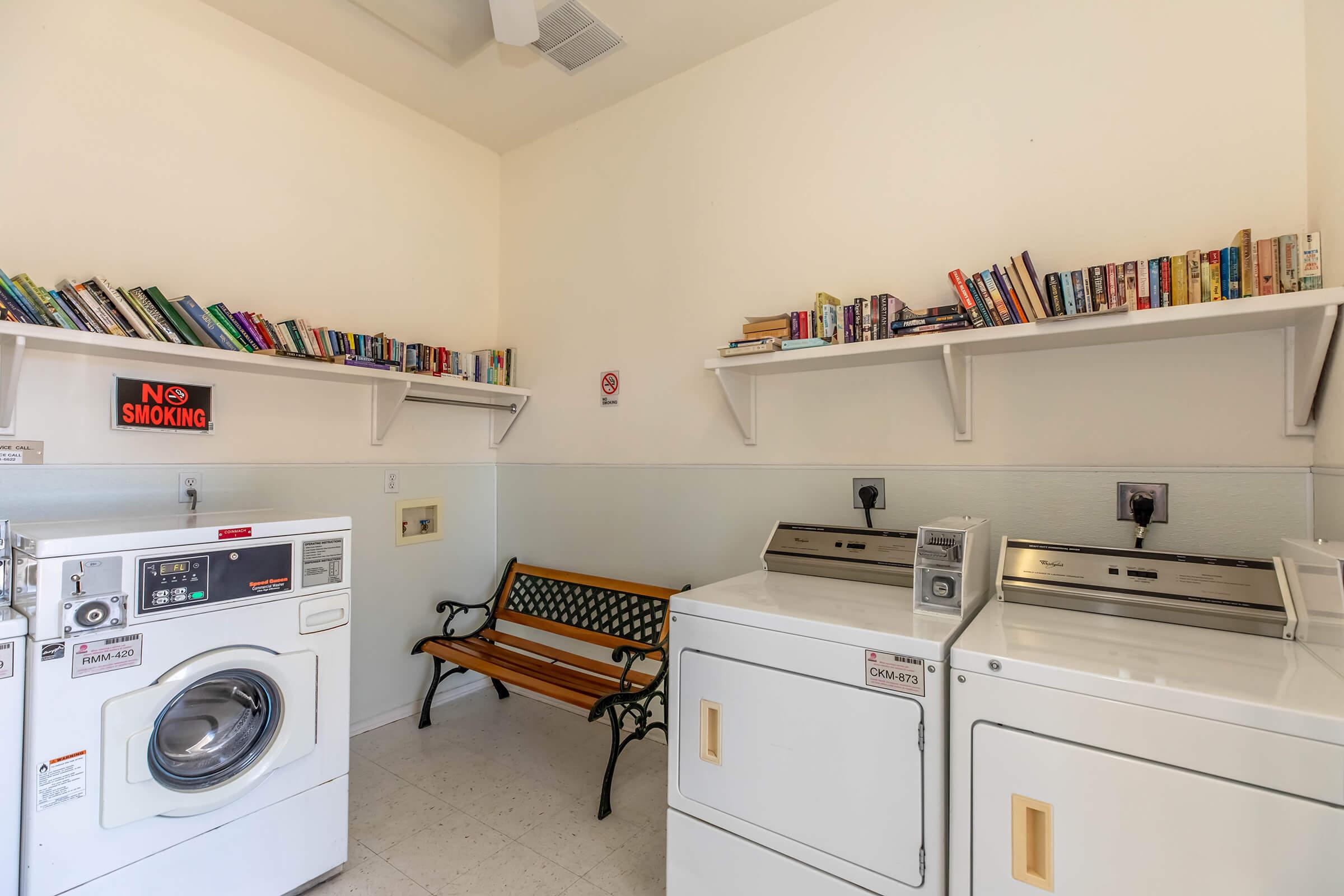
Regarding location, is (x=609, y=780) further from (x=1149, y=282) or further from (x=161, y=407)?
(x=1149, y=282)

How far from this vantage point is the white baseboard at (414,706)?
2877mm

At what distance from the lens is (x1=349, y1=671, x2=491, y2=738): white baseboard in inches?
113

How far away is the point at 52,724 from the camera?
1433 mm

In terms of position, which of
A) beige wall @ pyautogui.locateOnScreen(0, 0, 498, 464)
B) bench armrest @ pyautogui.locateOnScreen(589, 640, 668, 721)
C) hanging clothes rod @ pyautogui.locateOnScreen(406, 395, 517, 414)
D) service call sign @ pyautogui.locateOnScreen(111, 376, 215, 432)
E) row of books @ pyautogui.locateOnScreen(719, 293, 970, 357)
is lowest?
bench armrest @ pyautogui.locateOnScreen(589, 640, 668, 721)

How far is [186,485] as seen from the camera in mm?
2328

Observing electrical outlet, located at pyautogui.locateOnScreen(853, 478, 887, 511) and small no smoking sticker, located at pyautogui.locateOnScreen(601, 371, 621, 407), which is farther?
small no smoking sticker, located at pyautogui.locateOnScreen(601, 371, 621, 407)

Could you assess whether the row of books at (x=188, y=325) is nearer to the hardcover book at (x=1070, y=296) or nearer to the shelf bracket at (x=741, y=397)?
the shelf bracket at (x=741, y=397)

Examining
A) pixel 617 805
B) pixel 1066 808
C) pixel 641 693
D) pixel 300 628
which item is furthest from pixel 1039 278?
pixel 300 628

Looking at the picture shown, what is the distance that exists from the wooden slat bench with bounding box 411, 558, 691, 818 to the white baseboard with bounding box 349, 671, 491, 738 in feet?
0.36

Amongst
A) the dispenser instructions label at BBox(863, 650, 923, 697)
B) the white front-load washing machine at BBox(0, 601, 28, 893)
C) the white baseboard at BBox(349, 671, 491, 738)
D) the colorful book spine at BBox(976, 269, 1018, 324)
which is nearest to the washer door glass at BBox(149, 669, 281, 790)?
the white front-load washing machine at BBox(0, 601, 28, 893)

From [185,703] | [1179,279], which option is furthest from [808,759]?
[185,703]

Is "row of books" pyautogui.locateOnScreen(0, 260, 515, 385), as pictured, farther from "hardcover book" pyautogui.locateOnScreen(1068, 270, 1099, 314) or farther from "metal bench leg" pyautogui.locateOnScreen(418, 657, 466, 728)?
"hardcover book" pyautogui.locateOnScreen(1068, 270, 1099, 314)

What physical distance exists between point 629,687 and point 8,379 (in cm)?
230

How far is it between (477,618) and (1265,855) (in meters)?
3.17
